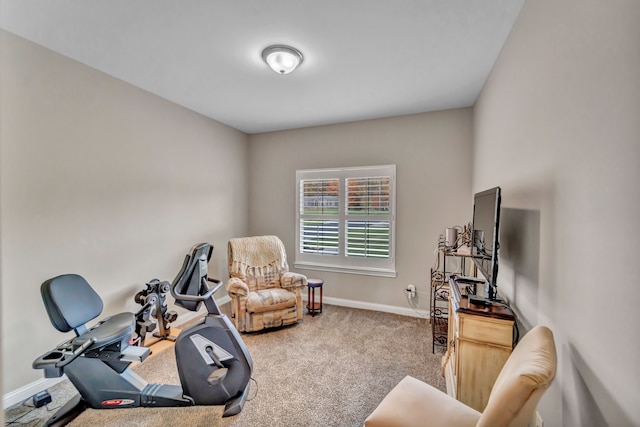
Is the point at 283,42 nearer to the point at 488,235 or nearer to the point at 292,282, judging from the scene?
the point at 488,235

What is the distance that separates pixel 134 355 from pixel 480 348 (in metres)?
2.14

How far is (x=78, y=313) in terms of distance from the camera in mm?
1863

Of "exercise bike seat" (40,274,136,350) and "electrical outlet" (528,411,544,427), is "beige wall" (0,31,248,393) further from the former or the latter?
"electrical outlet" (528,411,544,427)

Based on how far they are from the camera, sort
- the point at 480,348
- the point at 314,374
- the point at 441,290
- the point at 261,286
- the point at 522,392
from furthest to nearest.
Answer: the point at 261,286 < the point at 441,290 < the point at 314,374 < the point at 480,348 < the point at 522,392

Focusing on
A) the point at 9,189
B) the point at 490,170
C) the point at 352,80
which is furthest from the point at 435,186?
the point at 9,189

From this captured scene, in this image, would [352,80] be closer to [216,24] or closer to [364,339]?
[216,24]

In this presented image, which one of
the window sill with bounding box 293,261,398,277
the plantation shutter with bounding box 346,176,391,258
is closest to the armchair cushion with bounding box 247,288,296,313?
the window sill with bounding box 293,261,398,277

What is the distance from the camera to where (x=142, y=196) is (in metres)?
2.82

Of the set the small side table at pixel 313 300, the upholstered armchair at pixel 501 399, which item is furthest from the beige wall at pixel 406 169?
the upholstered armchair at pixel 501 399

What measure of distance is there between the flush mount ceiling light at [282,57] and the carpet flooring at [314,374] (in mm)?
2483

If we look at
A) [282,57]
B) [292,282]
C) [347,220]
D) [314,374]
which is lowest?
[314,374]

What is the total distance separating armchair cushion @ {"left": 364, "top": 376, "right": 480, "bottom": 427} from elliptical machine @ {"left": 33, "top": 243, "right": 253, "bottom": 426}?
3.47 feet

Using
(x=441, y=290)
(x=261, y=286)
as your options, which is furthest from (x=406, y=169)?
(x=261, y=286)

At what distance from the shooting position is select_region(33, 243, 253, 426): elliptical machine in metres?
1.75
